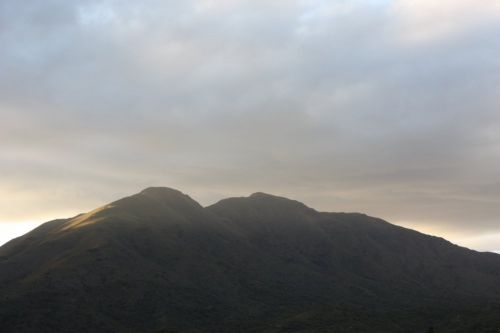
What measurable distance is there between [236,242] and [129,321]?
224 ft

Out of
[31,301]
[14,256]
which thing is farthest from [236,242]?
[31,301]

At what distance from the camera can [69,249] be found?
478ft

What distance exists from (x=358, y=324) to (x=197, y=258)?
62.4 m

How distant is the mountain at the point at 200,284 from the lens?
109 metres

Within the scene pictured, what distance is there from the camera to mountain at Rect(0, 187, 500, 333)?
109188 millimetres

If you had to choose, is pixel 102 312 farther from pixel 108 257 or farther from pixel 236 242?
pixel 236 242

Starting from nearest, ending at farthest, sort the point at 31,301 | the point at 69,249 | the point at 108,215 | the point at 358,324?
the point at 358,324, the point at 31,301, the point at 69,249, the point at 108,215

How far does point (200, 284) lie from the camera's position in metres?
142

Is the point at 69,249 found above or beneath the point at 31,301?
above

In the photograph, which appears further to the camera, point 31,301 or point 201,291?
point 201,291

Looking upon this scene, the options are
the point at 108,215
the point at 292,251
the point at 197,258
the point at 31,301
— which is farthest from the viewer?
the point at 292,251

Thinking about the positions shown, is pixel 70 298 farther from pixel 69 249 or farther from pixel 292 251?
pixel 292 251

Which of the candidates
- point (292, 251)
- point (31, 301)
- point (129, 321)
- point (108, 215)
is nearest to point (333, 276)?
point (292, 251)

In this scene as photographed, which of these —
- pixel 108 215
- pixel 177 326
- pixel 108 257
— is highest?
pixel 108 215
